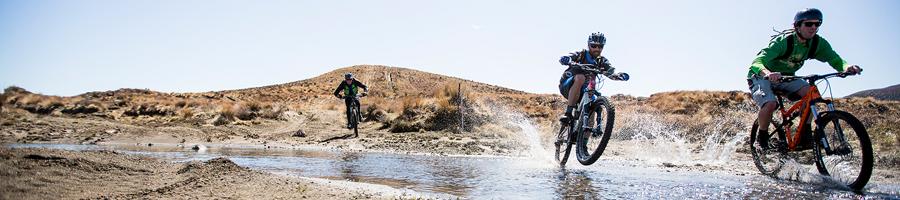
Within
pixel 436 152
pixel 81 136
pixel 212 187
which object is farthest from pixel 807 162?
pixel 81 136

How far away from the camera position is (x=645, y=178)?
20.0 ft

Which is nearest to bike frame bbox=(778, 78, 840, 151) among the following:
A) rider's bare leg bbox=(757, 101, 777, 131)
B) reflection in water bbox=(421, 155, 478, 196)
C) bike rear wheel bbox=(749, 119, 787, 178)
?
bike rear wheel bbox=(749, 119, 787, 178)

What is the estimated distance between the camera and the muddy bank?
12.2 feet

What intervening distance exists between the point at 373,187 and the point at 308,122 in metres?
13.9

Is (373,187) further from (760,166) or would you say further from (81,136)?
(81,136)

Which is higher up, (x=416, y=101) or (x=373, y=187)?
(x=416, y=101)

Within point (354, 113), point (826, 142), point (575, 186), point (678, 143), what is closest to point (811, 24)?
point (826, 142)

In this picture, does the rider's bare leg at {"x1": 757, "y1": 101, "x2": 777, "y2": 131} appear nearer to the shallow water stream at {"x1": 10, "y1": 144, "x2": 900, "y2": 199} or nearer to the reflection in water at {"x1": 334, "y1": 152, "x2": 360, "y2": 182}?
the shallow water stream at {"x1": 10, "y1": 144, "x2": 900, "y2": 199}

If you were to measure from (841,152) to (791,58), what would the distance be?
1.27m

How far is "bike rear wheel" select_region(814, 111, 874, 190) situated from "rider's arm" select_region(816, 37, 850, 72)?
0.70 meters

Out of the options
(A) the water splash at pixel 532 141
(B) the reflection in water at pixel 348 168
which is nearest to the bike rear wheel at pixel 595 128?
(A) the water splash at pixel 532 141

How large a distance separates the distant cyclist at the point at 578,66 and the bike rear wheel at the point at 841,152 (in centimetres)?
270

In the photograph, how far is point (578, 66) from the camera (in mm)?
7926

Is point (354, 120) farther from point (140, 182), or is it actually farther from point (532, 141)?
point (140, 182)
